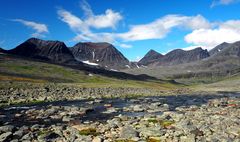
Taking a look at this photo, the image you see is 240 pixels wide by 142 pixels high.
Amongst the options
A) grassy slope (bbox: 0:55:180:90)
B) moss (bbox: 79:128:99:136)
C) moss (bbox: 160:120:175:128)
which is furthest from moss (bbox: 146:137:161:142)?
grassy slope (bbox: 0:55:180:90)

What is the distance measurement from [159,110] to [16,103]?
91.6ft

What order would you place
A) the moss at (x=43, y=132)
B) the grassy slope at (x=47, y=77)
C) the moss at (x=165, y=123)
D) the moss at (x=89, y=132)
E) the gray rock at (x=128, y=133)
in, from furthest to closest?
the grassy slope at (x=47, y=77) < the moss at (x=165, y=123) < the moss at (x=89, y=132) < the moss at (x=43, y=132) < the gray rock at (x=128, y=133)

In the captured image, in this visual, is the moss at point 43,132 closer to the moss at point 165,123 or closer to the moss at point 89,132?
the moss at point 89,132

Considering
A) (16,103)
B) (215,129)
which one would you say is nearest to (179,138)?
(215,129)

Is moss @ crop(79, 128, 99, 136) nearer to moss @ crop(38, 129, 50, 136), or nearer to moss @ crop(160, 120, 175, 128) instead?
moss @ crop(38, 129, 50, 136)

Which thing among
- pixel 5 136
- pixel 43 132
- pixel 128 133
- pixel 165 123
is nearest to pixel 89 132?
pixel 128 133

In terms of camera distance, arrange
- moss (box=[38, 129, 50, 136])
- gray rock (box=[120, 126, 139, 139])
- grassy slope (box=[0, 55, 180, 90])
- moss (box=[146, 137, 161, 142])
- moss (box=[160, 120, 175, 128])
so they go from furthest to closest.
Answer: grassy slope (box=[0, 55, 180, 90])
moss (box=[160, 120, 175, 128])
moss (box=[38, 129, 50, 136])
gray rock (box=[120, 126, 139, 139])
moss (box=[146, 137, 161, 142])

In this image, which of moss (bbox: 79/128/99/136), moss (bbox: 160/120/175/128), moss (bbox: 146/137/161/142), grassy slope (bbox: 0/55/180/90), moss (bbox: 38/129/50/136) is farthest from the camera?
grassy slope (bbox: 0/55/180/90)

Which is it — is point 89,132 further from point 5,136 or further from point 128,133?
point 5,136

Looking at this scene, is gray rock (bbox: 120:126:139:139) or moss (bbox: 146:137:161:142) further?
gray rock (bbox: 120:126:139:139)

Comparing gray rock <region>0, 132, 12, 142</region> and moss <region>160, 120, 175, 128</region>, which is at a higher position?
moss <region>160, 120, 175, 128</region>

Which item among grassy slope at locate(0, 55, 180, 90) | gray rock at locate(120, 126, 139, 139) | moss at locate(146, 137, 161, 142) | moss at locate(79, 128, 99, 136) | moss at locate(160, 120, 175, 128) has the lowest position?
moss at locate(79, 128, 99, 136)

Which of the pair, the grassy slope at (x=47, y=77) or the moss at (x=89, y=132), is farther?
the grassy slope at (x=47, y=77)

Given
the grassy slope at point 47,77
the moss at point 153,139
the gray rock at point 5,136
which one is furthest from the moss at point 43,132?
the grassy slope at point 47,77
